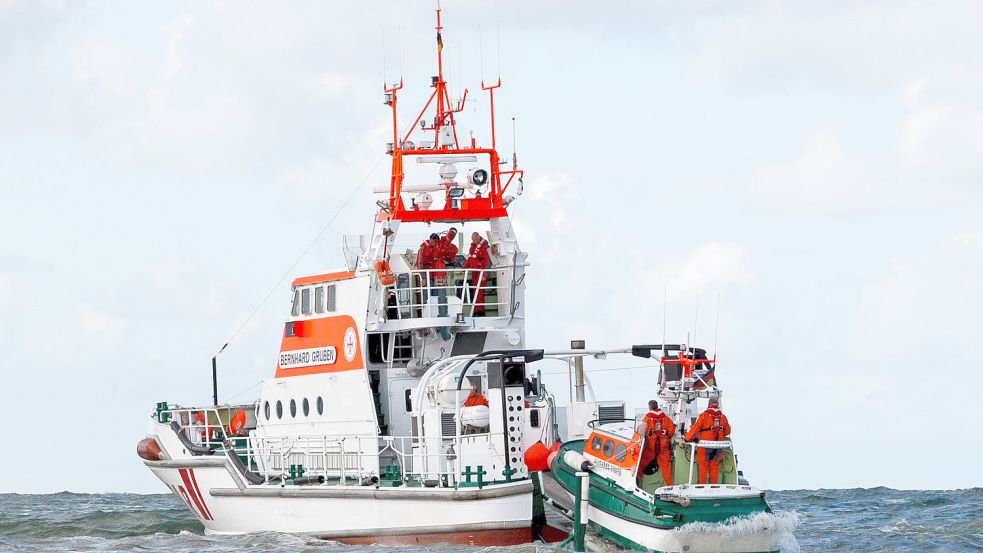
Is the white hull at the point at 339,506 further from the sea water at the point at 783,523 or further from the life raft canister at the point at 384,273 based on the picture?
the life raft canister at the point at 384,273

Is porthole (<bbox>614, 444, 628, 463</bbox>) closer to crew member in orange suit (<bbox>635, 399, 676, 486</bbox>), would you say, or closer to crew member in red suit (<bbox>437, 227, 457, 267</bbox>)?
crew member in orange suit (<bbox>635, 399, 676, 486</bbox>)

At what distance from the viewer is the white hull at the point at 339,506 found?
62.1 feet

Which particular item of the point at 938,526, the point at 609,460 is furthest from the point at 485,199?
the point at 938,526

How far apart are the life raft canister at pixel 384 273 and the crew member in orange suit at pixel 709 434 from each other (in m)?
5.86

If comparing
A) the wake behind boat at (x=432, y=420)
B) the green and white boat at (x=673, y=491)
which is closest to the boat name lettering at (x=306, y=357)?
the wake behind boat at (x=432, y=420)

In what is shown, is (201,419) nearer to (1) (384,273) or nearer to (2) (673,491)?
(1) (384,273)

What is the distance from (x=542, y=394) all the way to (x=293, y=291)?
187 inches

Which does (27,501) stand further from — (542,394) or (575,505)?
(575,505)

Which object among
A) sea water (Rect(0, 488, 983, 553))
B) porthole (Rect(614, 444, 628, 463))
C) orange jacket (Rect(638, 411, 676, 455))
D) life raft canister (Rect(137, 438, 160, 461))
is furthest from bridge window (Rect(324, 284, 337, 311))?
orange jacket (Rect(638, 411, 676, 455))

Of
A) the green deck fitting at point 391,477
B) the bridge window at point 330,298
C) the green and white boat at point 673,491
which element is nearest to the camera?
the green and white boat at point 673,491

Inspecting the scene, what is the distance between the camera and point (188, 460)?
23859mm

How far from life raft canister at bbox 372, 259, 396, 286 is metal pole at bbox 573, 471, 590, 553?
482 centimetres

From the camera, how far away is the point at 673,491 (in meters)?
16.6

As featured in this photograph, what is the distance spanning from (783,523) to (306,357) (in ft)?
28.8
